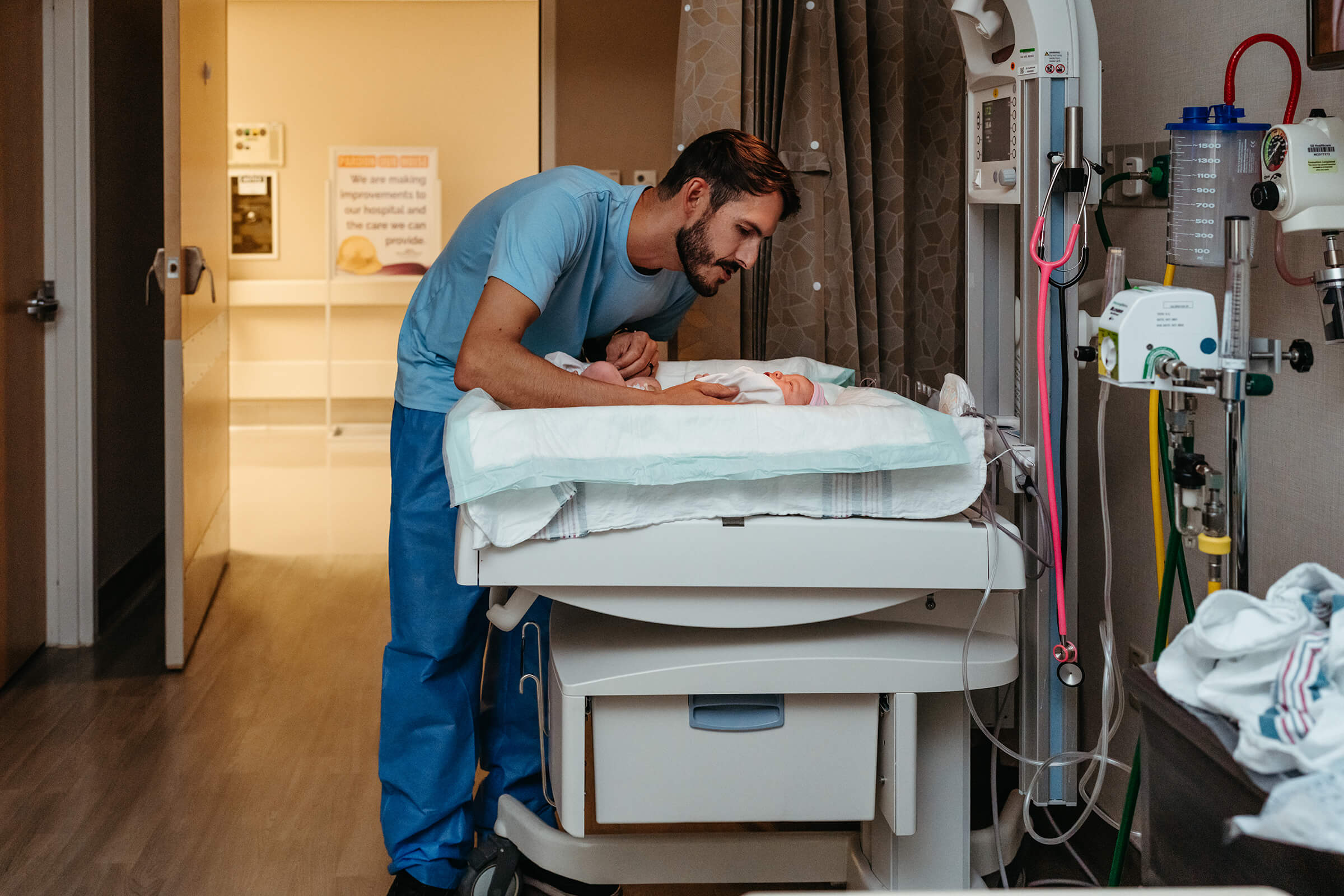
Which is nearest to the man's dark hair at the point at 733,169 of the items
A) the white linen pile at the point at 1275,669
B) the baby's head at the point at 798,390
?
the baby's head at the point at 798,390

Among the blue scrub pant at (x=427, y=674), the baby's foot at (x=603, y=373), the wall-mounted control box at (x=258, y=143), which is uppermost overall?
the wall-mounted control box at (x=258, y=143)

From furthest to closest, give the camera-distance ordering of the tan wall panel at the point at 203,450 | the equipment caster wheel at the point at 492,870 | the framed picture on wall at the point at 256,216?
1. the framed picture on wall at the point at 256,216
2. the tan wall panel at the point at 203,450
3. the equipment caster wheel at the point at 492,870

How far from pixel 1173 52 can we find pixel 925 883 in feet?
4.42

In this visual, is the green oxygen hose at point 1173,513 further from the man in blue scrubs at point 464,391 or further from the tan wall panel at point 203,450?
the tan wall panel at point 203,450

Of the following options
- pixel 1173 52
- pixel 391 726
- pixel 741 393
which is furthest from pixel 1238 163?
pixel 391 726

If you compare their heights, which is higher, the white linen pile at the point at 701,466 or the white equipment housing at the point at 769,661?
the white linen pile at the point at 701,466

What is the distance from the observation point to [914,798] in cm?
143

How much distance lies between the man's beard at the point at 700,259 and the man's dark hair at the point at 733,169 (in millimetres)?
41

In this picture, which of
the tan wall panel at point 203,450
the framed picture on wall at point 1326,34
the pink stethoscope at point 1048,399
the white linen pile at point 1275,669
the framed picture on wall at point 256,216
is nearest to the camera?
the white linen pile at point 1275,669

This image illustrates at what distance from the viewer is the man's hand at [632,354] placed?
182 centimetres

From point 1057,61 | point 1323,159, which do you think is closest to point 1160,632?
point 1323,159

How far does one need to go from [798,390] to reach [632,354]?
1.01ft

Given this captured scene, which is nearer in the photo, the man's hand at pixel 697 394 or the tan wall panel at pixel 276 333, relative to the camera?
the man's hand at pixel 697 394

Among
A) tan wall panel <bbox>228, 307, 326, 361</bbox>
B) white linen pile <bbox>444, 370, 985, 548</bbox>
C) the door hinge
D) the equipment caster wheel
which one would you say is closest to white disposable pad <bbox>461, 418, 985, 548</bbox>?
white linen pile <bbox>444, 370, 985, 548</bbox>
